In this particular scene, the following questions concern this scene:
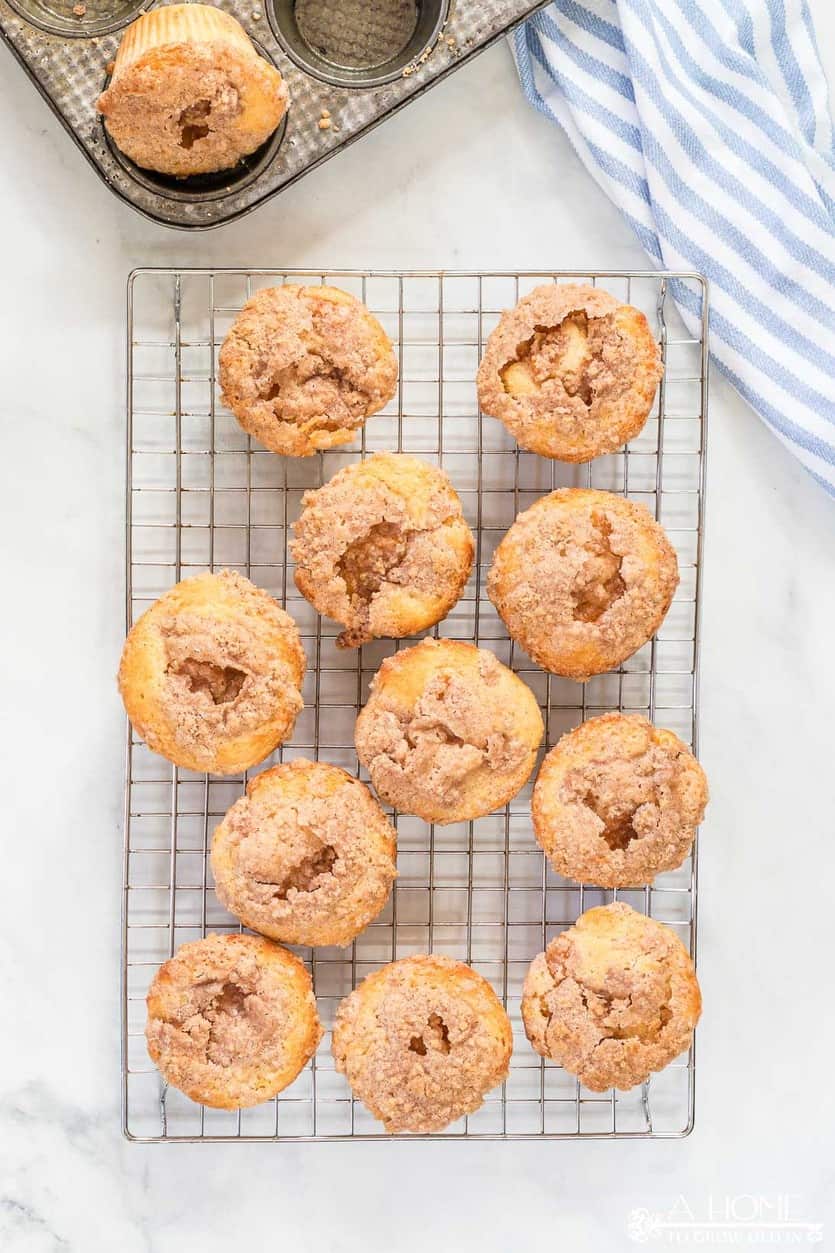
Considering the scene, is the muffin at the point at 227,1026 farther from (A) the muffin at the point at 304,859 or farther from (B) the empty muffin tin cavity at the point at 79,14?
(B) the empty muffin tin cavity at the point at 79,14

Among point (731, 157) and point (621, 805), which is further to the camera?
point (731, 157)

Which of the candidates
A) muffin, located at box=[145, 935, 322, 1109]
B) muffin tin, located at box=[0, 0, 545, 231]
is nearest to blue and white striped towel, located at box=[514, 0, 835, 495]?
muffin tin, located at box=[0, 0, 545, 231]

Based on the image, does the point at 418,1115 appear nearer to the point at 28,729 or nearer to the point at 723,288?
the point at 28,729

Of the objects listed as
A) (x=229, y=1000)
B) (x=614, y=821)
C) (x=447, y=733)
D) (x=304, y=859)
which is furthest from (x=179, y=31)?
(x=229, y=1000)

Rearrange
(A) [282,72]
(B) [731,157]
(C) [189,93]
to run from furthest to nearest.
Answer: (B) [731,157], (A) [282,72], (C) [189,93]

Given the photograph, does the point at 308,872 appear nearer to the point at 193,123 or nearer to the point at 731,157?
the point at 193,123

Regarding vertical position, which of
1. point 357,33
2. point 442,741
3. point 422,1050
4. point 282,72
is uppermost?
point 357,33

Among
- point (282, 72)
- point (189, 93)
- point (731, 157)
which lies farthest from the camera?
point (731, 157)
